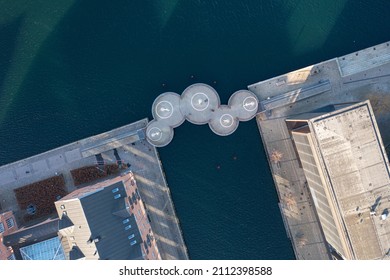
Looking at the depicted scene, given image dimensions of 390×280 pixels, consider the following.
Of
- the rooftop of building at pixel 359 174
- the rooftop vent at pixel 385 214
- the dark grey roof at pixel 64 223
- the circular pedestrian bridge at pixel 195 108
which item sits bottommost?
the rooftop vent at pixel 385 214

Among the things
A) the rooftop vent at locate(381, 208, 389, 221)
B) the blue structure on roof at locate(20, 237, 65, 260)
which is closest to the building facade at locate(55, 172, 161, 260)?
the blue structure on roof at locate(20, 237, 65, 260)

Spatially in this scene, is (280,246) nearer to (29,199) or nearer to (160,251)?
(160,251)

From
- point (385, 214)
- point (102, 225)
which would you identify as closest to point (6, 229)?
point (102, 225)

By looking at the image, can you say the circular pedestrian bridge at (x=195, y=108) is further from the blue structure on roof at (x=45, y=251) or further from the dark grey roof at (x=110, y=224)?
the blue structure on roof at (x=45, y=251)

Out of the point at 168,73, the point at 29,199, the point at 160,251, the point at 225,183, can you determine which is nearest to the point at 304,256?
the point at 225,183

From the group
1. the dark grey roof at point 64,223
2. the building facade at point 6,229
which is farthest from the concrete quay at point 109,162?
the dark grey roof at point 64,223
